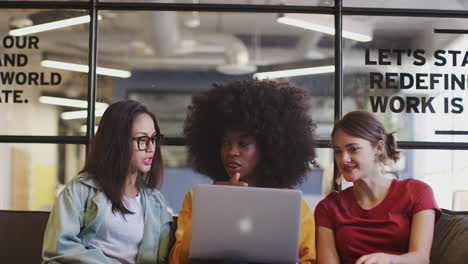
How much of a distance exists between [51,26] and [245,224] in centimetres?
162

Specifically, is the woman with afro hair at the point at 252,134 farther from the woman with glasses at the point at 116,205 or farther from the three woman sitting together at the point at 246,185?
the woman with glasses at the point at 116,205

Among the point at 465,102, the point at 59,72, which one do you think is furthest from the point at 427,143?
the point at 59,72

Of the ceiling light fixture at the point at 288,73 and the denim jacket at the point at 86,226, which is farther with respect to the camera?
the ceiling light fixture at the point at 288,73

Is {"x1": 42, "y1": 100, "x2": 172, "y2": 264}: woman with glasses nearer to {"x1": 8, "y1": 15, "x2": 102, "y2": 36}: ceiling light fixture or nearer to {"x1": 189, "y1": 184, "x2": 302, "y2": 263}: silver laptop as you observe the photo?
{"x1": 189, "y1": 184, "x2": 302, "y2": 263}: silver laptop

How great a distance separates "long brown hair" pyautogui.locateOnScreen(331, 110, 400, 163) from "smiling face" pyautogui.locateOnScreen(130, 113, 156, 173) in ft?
2.54

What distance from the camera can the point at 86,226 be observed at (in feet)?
6.92

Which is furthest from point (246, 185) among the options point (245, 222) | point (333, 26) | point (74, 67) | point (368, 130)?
point (74, 67)

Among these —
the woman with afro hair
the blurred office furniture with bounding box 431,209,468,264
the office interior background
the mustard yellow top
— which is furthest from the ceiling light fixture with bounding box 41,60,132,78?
the blurred office furniture with bounding box 431,209,468,264

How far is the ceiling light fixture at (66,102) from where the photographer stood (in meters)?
2.69

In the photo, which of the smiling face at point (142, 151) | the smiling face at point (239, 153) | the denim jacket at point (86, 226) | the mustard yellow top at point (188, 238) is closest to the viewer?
the denim jacket at point (86, 226)

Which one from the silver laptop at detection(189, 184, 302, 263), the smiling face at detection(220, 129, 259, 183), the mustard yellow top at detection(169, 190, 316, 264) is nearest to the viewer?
the silver laptop at detection(189, 184, 302, 263)

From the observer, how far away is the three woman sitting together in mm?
2109

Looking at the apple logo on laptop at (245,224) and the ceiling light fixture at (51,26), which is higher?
the ceiling light fixture at (51,26)

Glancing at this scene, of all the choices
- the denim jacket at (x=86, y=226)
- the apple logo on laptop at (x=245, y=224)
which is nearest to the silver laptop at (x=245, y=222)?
the apple logo on laptop at (x=245, y=224)
